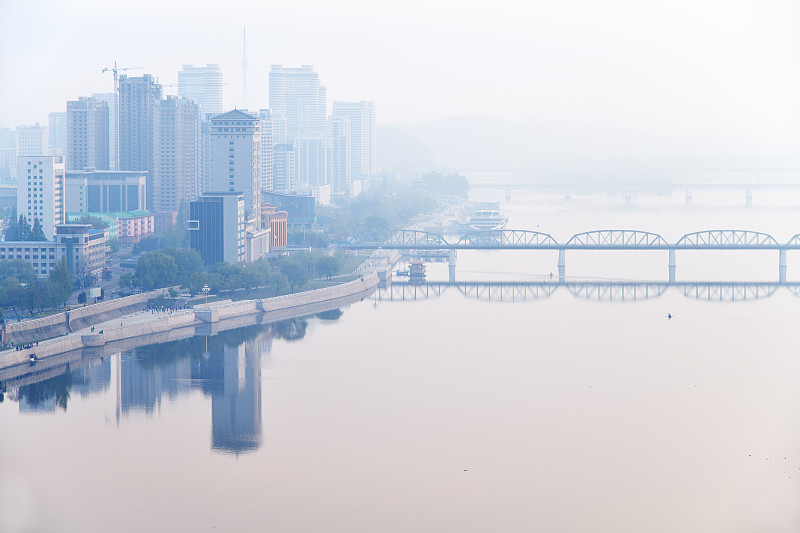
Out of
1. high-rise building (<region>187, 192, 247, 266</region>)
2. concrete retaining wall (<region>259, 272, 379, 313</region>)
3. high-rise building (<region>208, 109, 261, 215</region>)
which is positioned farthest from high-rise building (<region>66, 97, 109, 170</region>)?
concrete retaining wall (<region>259, 272, 379, 313</region>)

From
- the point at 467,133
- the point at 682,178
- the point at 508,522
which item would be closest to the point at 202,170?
the point at 508,522

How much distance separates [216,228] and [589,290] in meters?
4.57

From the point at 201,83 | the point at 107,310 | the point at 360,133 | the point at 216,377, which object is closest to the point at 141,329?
the point at 107,310

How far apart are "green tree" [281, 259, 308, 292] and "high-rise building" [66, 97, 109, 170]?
379 inches

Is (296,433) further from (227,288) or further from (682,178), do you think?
(682,178)

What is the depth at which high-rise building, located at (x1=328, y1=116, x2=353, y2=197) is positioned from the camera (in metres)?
36.1

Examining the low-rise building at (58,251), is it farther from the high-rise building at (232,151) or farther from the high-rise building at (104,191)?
the high-rise building at (104,191)

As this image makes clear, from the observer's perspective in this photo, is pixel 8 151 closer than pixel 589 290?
No

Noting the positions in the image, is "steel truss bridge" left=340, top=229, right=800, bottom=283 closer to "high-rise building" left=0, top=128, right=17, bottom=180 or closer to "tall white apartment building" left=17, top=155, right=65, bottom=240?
"tall white apartment building" left=17, top=155, right=65, bottom=240

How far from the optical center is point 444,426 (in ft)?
28.7

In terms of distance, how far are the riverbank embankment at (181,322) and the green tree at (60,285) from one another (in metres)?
0.46

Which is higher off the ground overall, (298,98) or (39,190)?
(298,98)

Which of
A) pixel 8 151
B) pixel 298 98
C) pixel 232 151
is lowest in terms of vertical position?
pixel 232 151

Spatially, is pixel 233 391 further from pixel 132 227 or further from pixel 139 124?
pixel 139 124
